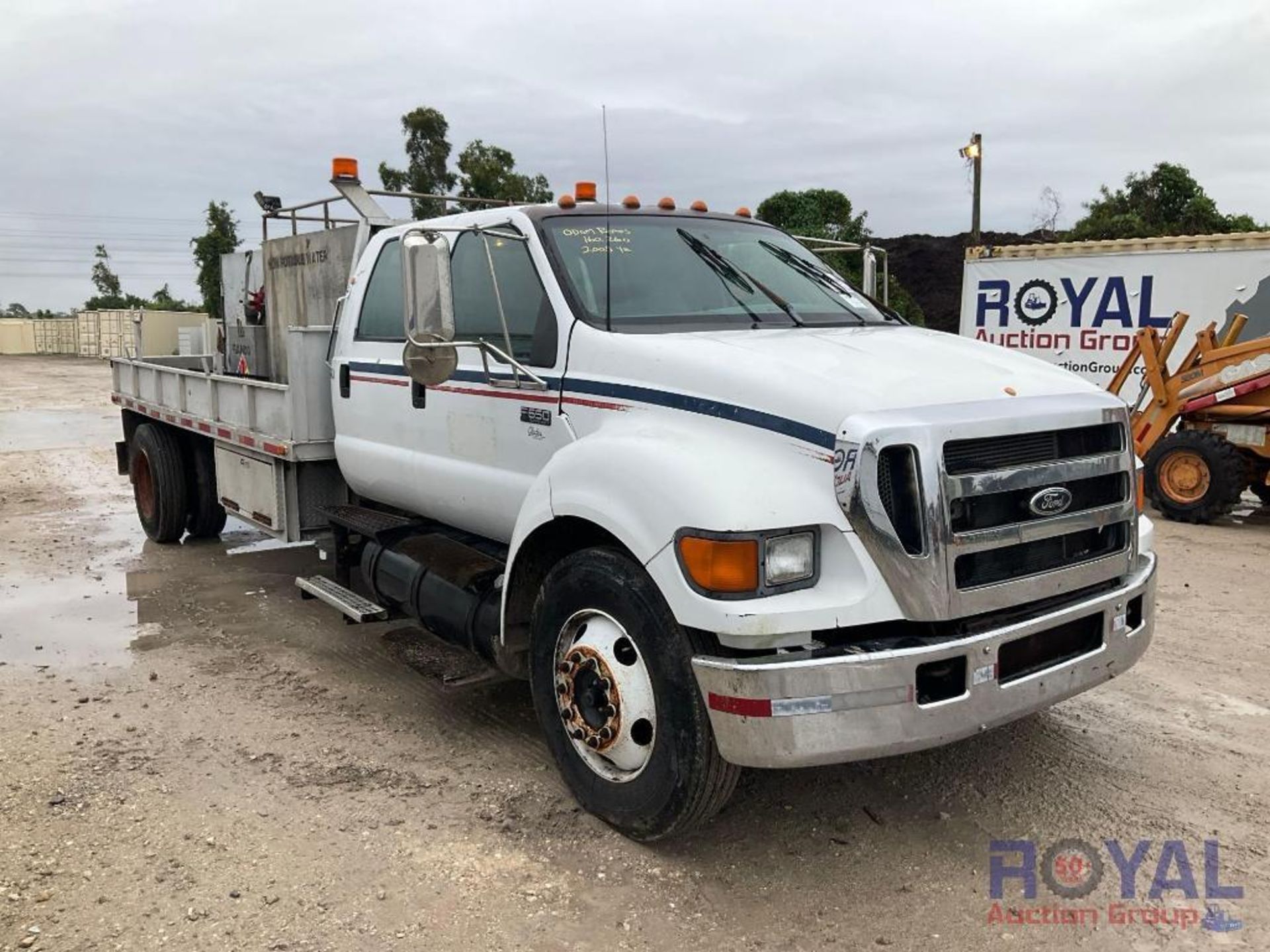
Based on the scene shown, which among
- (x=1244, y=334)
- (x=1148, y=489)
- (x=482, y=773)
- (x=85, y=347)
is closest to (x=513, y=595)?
(x=482, y=773)

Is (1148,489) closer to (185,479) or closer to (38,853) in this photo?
(185,479)

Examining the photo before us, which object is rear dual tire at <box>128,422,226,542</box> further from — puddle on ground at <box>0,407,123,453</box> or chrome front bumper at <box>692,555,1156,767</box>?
puddle on ground at <box>0,407,123,453</box>

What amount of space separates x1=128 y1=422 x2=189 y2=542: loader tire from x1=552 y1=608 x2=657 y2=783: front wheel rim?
5.36m

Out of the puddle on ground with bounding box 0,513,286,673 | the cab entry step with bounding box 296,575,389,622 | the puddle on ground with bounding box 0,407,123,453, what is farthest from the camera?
the puddle on ground with bounding box 0,407,123,453

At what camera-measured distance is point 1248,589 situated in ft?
23.2

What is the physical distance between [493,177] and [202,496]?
16.4 metres

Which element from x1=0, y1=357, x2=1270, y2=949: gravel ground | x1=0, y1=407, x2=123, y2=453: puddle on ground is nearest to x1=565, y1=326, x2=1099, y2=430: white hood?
x1=0, y1=357, x2=1270, y2=949: gravel ground

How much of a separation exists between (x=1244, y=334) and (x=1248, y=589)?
6.24m

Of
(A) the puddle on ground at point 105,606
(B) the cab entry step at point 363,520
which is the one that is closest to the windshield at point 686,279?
(B) the cab entry step at point 363,520

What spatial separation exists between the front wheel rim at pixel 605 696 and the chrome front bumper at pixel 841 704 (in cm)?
38

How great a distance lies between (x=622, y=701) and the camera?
3.47 metres

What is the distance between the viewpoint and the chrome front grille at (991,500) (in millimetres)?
3068

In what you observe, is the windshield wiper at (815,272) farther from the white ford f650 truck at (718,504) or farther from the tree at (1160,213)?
the tree at (1160,213)

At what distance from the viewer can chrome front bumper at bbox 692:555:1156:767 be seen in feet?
9.80
